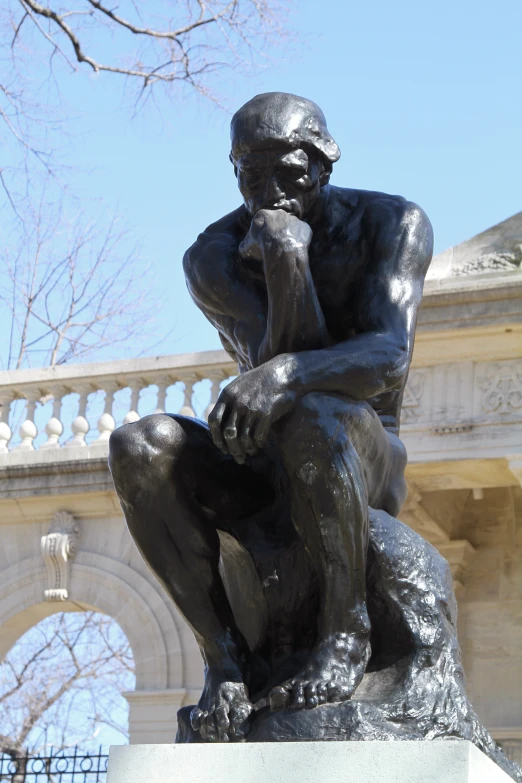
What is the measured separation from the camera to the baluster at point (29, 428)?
14.8 m

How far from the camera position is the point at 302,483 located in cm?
347

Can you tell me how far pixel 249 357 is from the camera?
3.97 meters

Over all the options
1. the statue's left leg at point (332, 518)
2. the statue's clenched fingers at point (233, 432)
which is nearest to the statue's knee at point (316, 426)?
the statue's left leg at point (332, 518)

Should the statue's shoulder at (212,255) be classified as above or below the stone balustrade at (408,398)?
below

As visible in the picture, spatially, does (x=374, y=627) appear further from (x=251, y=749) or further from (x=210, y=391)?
(x=210, y=391)

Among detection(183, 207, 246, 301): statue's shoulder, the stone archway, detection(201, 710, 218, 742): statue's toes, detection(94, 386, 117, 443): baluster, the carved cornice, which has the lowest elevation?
detection(201, 710, 218, 742): statue's toes

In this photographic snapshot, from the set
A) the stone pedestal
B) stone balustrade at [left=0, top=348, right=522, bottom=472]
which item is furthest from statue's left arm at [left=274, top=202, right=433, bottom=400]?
stone balustrade at [left=0, top=348, right=522, bottom=472]

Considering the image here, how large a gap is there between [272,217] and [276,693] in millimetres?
1192

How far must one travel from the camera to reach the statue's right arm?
395cm

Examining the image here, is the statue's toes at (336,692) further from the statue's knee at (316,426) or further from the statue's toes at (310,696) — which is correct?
the statue's knee at (316,426)

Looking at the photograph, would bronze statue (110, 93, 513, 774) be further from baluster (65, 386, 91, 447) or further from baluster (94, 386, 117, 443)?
baluster (65, 386, 91, 447)

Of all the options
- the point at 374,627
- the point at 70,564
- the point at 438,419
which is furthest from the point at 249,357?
the point at 70,564

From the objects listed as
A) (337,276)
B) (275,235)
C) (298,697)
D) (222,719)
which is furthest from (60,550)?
(298,697)

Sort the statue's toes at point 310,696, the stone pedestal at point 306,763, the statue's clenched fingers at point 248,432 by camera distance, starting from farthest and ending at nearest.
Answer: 1. the statue's clenched fingers at point 248,432
2. the statue's toes at point 310,696
3. the stone pedestal at point 306,763
